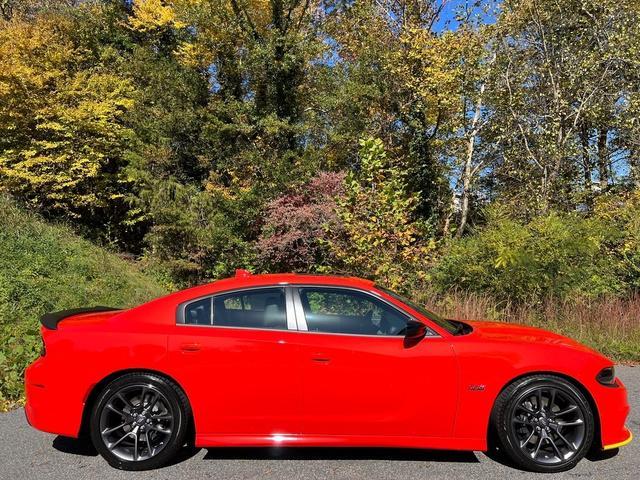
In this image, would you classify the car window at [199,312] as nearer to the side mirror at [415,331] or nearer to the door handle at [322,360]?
the door handle at [322,360]

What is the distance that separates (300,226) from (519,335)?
30.9ft

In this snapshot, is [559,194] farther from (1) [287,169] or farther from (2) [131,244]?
(2) [131,244]

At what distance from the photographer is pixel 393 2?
18.3 meters

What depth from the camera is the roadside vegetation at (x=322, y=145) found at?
1087 centimetres

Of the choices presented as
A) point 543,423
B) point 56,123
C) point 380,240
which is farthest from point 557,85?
point 56,123

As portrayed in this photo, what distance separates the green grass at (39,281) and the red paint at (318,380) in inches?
88.5

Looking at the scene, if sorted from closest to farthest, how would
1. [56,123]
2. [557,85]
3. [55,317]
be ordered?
1. [55,317]
2. [557,85]
3. [56,123]

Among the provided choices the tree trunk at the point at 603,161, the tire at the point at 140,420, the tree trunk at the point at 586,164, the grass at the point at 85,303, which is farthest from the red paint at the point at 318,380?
the tree trunk at the point at 603,161

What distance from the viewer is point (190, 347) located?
3986mm

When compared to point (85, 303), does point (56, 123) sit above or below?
above

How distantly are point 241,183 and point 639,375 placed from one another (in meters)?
11.9

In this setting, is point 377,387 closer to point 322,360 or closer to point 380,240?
point 322,360

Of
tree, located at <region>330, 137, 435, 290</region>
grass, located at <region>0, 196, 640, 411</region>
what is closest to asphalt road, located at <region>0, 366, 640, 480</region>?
grass, located at <region>0, 196, 640, 411</region>

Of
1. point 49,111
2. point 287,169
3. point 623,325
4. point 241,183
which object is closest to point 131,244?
point 49,111
